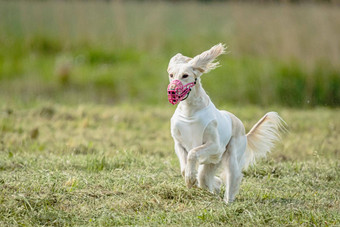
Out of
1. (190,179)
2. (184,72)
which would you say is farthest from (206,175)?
(184,72)

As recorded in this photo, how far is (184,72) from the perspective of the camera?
4.40 m

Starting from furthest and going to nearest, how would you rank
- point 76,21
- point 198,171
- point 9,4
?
point 9,4 → point 76,21 → point 198,171

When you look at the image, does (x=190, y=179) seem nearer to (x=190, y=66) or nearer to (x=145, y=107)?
(x=190, y=66)

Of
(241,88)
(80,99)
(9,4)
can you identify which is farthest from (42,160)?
(9,4)

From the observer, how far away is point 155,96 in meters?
11.0

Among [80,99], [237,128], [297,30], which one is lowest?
[80,99]

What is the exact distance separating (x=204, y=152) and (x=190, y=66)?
2.21 ft

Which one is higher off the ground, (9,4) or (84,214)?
(9,4)

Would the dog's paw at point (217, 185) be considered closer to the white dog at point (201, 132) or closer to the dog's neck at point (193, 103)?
the white dog at point (201, 132)

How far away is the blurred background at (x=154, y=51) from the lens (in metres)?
10.7

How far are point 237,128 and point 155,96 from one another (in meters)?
6.23

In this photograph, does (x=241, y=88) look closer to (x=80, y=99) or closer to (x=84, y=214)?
(x=80, y=99)

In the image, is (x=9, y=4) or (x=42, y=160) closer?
(x=42, y=160)

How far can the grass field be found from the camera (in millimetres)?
4328
